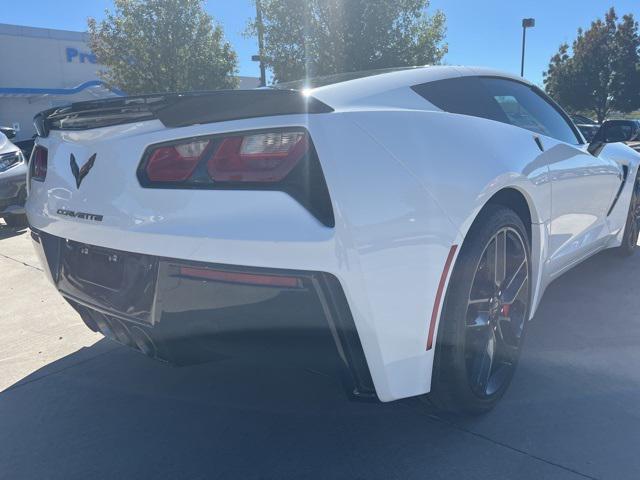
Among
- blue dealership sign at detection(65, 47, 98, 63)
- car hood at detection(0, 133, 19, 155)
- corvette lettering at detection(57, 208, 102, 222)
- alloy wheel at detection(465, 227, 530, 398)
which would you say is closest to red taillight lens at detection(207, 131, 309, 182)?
corvette lettering at detection(57, 208, 102, 222)

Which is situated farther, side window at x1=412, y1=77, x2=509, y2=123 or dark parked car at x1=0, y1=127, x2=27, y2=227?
dark parked car at x1=0, y1=127, x2=27, y2=227

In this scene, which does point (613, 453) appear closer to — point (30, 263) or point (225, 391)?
point (225, 391)

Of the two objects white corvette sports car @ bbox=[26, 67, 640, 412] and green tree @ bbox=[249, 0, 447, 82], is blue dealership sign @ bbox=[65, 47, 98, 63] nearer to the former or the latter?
green tree @ bbox=[249, 0, 447, 82]

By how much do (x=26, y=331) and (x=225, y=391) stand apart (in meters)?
1.64

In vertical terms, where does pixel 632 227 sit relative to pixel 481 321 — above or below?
below

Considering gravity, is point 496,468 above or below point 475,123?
below

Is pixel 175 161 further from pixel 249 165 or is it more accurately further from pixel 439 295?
pixel 439 295

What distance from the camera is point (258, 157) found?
1.82 metres

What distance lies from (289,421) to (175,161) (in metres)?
1.25

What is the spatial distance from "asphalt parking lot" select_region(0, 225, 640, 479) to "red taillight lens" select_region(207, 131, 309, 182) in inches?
26.7

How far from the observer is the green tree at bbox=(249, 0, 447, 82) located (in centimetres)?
1221

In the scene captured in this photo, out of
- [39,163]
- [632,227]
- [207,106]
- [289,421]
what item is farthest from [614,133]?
[39,163]

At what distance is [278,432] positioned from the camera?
2361 mm

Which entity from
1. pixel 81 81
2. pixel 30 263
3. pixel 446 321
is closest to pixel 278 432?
pixel 446 321
